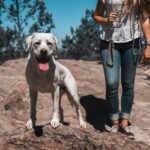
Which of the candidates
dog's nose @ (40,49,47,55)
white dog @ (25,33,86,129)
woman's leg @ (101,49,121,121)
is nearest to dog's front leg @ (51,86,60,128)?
white dog @ (25,33,86,129)

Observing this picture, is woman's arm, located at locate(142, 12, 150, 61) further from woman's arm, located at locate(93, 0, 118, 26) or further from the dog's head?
the dog's head

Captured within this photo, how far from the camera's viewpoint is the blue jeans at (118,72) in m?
5.87

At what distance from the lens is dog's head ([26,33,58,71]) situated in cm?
499

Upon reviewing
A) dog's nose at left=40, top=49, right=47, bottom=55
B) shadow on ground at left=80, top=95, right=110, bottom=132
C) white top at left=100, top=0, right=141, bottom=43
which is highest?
white top at left=100, top=0, right=141, bottom=43

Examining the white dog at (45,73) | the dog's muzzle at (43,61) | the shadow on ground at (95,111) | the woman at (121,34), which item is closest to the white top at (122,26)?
the woman at (121,34)

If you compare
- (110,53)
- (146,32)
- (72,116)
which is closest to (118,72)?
(110,53)

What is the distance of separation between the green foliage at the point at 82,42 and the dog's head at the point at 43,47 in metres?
32.8

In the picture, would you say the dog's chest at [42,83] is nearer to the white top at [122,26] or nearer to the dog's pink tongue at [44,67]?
the dog's pink tongue at [44,67]

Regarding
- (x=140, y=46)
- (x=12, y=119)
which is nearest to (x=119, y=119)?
(x=140, y=46)

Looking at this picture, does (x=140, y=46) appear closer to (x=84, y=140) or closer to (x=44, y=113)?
(x=84, y=140)

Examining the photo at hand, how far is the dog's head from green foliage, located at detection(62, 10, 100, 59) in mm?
32774

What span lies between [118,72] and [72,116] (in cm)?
149

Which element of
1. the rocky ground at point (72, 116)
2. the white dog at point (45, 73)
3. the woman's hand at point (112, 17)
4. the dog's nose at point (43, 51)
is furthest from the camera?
the woman's hand at point (112, 17)

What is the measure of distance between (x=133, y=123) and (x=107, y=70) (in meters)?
1.57
